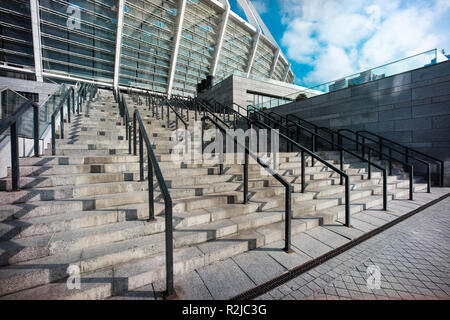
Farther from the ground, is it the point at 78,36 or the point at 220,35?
the point at 220,35

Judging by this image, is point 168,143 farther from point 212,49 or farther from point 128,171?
point 212,49

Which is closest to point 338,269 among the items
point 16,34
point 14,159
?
point 14,159

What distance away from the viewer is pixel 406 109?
7.43m

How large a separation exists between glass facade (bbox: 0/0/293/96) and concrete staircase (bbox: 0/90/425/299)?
97.8 ft

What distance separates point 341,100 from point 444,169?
4783 mm

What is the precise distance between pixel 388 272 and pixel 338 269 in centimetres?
53

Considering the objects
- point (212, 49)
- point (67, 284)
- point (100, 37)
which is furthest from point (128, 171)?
point (212, 49)

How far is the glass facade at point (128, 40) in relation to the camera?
22.6 meters

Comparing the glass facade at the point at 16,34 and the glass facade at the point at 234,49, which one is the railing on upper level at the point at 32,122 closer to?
the glass facade at the point at 16,34

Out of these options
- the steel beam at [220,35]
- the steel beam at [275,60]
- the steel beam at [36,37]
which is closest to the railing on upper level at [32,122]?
the steel beam at [36,37]

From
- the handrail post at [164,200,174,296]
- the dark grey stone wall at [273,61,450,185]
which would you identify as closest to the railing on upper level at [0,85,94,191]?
the handrail post at [164,200,174,296]

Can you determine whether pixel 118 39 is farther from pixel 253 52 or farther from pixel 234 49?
pixel 253 52
